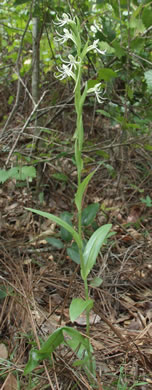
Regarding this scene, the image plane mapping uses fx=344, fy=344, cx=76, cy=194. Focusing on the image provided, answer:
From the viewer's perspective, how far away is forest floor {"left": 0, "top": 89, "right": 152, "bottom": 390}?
143 cm

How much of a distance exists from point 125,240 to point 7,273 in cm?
102

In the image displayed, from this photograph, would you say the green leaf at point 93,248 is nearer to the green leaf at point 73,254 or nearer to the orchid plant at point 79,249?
the orchid plant at point 79,249

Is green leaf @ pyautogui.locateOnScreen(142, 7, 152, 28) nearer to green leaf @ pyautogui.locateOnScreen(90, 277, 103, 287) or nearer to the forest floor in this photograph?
the forest floor

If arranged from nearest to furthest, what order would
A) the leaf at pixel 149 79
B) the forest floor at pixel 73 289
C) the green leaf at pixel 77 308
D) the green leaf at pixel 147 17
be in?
the green leaf at pixel 77 308 → the forest floor at pixel 73 289 → the leaf at pixel 149 79 → the green leaf at pixel 147 17

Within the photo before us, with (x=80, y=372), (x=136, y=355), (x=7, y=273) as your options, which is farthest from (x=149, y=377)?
(x=7, y=273)

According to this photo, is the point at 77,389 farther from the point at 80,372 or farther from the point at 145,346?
the point at 145,346

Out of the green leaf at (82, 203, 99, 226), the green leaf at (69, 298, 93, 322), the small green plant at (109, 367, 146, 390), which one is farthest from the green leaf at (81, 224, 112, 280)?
the green leaf at (82, 203, 99, 226)

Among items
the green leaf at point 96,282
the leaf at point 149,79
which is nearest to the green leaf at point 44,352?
the green leaf at point 96,282

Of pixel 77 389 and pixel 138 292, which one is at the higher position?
pixel 77 389

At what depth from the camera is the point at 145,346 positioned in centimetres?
157

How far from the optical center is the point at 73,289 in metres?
1.98

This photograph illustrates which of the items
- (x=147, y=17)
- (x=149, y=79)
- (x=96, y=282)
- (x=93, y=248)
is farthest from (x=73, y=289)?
(x=147, y=17)

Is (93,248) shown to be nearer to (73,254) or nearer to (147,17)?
(73,254)

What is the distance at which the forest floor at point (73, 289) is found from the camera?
1427mm
